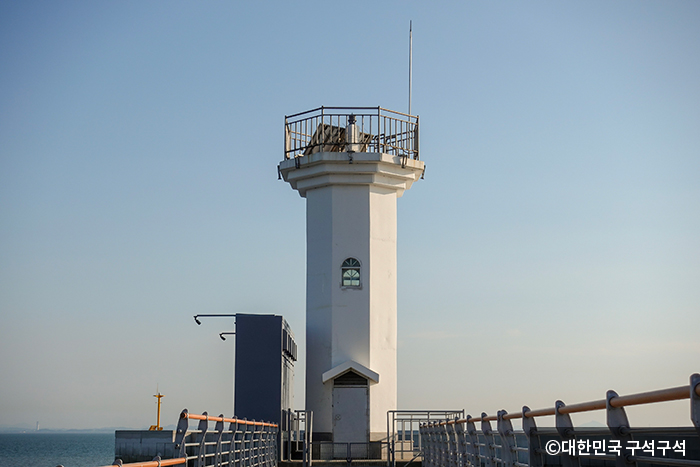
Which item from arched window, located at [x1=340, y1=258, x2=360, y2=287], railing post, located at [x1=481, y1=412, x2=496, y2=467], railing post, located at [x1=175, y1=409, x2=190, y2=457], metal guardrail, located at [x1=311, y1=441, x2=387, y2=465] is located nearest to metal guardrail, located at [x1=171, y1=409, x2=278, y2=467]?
railing post, located at [x1=175, y1=409, x2=190, y2=457]

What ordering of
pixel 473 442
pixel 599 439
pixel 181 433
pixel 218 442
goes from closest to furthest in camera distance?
pixel 599 439, pixel 181 433, pixel 218 442, pixel 473 442

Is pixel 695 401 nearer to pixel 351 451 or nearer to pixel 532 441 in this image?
pixel 532 441

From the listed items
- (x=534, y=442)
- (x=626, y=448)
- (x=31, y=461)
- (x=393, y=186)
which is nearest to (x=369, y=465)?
(x=393, y=186)

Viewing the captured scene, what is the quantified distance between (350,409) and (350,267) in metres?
Answer: 4.49

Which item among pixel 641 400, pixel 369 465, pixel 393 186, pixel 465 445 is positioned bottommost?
pixel 369 465

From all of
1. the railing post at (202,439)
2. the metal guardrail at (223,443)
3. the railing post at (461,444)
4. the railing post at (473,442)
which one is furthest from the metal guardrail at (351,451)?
the railing post at (202,439)

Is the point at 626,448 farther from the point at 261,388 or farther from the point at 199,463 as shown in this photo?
the point at 261,388

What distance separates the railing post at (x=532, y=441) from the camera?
7719 millimetres

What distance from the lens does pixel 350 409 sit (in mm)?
25281

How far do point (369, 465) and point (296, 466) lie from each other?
2.28 m

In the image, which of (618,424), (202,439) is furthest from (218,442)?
(618,424)

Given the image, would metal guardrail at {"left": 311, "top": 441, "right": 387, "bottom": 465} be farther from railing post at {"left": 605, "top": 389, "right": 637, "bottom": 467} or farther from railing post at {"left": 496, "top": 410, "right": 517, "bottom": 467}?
railing post at {"left": 605, "top": 389, "right": 637, "bottom": 467}

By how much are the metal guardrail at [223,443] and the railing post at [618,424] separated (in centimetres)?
509

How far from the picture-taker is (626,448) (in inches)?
204
